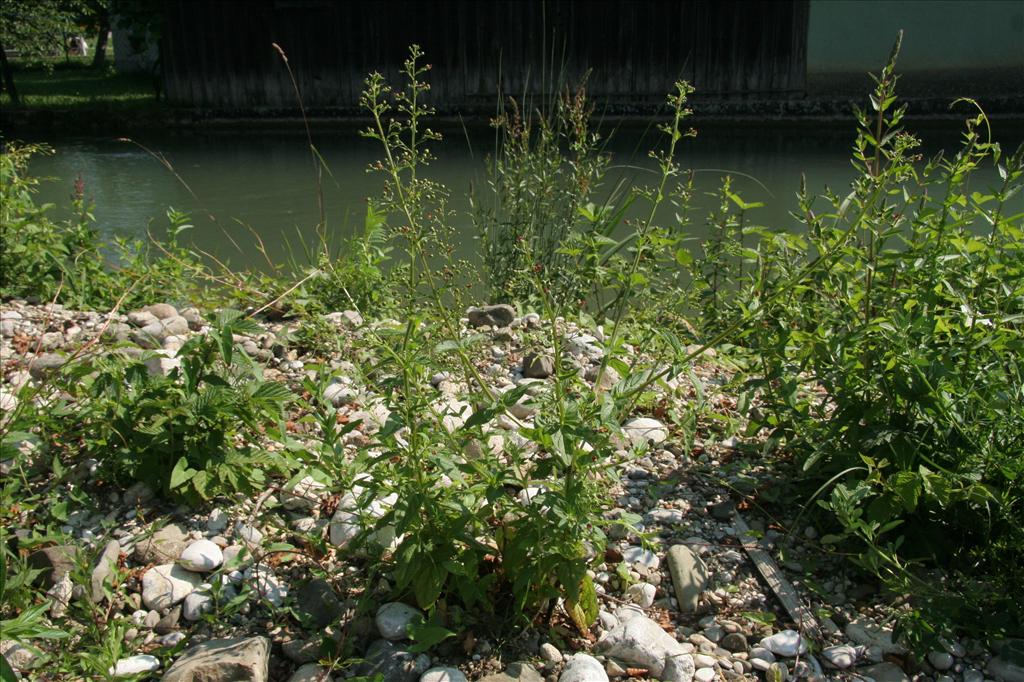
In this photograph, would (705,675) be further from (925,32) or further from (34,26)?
(34,26)

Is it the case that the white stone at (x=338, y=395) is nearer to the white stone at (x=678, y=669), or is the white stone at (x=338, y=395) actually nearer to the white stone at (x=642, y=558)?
the white stone at (x=642, y=558)

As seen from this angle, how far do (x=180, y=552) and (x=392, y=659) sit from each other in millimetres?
609

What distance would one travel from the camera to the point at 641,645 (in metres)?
1.94

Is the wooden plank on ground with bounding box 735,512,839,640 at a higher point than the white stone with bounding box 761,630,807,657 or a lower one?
higher

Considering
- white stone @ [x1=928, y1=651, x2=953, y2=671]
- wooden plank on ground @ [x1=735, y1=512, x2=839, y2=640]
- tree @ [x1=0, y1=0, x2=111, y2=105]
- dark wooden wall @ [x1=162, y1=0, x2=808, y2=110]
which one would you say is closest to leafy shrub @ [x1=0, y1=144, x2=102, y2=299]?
wooden plank on ground @ [x1=735, y1=512, x2=839, y2=640]

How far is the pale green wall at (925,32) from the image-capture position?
13.3 m

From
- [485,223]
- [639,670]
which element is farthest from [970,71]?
[639,670]

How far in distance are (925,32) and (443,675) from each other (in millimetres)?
14147

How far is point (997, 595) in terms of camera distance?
1.97 m

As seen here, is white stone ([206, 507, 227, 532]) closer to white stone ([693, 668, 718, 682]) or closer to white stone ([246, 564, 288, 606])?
white stone ([246, 564, 288, 606])

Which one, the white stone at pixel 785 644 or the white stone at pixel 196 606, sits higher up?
the white stone at pixel 196 606

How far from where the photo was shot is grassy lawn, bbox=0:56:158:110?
1513 cm

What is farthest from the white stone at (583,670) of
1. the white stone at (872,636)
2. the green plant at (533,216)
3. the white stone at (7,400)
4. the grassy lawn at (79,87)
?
the grassy lawn at (79,87)

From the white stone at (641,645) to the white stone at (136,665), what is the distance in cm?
92
